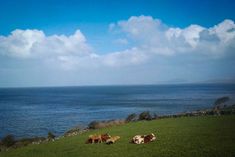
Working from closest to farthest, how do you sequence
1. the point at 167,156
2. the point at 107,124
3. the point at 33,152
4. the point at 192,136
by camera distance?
the point at 167,156, the point at 192,136, the point at 33,152, the point at 107,124

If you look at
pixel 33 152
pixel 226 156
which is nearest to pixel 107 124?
pixel 33 152

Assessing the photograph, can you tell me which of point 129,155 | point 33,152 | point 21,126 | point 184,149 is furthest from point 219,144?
point 21,126

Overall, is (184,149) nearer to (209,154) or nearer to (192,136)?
(209,154)

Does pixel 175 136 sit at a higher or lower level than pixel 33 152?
higher

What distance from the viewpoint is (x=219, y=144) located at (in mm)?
19703

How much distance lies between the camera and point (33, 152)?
26.8 metres

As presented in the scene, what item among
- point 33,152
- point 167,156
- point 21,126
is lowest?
point 21,126

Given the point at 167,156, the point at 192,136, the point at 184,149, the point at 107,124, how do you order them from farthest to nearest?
1. the point at 107,124
2. the point at 192,136
3. the point at 184,149
4. the point at 167,156

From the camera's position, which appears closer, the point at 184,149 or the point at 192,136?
the point at 184,149

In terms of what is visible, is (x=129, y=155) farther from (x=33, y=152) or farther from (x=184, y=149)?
(x=33, y=152)

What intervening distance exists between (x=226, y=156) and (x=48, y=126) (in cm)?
6011

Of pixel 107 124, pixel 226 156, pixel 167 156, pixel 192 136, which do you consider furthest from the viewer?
pixel 107 124

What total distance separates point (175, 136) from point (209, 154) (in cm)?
769

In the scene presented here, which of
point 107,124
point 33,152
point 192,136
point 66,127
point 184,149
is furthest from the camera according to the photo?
point 66,127
